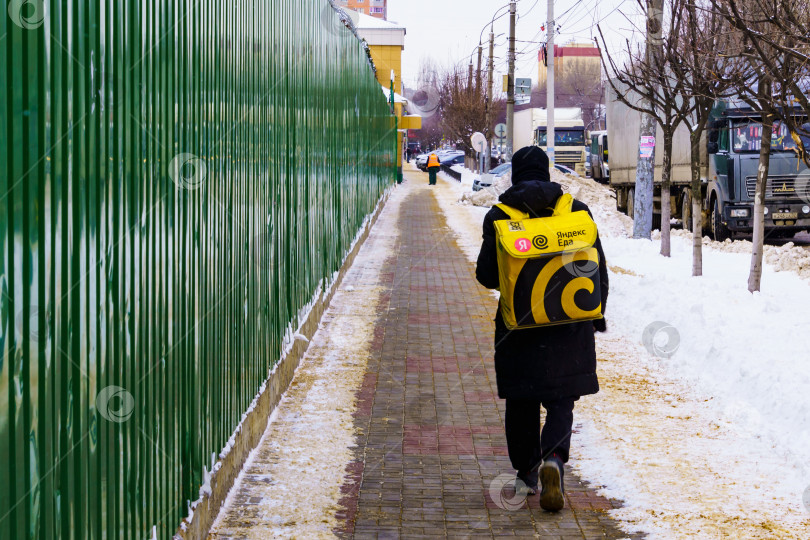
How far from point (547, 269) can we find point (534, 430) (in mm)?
878

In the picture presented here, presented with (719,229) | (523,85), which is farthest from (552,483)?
(523,85)

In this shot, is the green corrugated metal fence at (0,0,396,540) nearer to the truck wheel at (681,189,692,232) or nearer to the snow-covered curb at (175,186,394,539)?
the snow-covered curb at (175,186,394,539)

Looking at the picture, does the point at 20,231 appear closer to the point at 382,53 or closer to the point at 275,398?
the point at 275,398

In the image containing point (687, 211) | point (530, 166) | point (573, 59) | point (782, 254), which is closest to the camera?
point (530, 166)

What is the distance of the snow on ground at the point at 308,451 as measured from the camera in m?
4.73

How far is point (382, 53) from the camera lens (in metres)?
62.7

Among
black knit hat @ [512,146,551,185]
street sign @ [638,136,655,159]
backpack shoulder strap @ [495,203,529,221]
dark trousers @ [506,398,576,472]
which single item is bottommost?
dark trousers @ [506,398,576,472]

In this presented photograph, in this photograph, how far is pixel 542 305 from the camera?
4668mm

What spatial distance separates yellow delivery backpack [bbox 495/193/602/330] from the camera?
4.66 meters

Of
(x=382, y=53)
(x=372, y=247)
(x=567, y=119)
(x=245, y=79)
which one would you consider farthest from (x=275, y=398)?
(x=382, y=53)

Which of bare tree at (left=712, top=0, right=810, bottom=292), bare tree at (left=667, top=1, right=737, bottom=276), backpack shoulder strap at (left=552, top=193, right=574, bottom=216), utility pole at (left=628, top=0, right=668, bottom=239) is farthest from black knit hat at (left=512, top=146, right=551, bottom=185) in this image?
utility pole at (left=628, top=0, right=668, bottom=239)

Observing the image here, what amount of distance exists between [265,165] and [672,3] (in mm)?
9564

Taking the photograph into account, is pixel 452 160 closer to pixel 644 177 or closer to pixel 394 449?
pixel 644 177

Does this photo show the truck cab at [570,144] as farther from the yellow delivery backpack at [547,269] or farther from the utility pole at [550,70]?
the yellow delivery backpack at [547,269]
